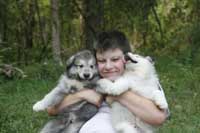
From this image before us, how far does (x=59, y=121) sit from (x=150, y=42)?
949 centimetres

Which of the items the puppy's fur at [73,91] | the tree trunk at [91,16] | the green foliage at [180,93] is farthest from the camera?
the tree trunk at [91,16]

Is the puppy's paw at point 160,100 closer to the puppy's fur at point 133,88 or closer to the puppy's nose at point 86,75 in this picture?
the puppy's fur at point 133,88

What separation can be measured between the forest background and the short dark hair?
3968 mm

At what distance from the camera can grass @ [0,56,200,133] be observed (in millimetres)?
6684

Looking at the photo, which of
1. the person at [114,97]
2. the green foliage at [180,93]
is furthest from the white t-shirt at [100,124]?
the green foliage at [180,93]

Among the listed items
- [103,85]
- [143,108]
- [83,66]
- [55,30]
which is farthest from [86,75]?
[55,30]

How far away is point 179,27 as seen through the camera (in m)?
12.9

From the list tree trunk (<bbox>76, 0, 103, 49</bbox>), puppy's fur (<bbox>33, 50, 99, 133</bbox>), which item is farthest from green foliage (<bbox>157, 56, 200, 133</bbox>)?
puppy's fur (<bbox>33, 50, 99, 133</bbox>)

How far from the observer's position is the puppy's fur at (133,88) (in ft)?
12.4

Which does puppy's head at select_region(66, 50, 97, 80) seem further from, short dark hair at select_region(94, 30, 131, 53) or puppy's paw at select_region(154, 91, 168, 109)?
puppy's paw at select_region(154, 91, 168, 109)

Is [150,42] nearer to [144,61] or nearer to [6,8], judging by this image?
[6,8]

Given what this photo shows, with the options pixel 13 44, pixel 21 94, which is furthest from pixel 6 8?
pixel 21 94

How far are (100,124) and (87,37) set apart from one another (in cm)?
858

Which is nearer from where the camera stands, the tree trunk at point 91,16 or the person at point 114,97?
the person at point 114,97
